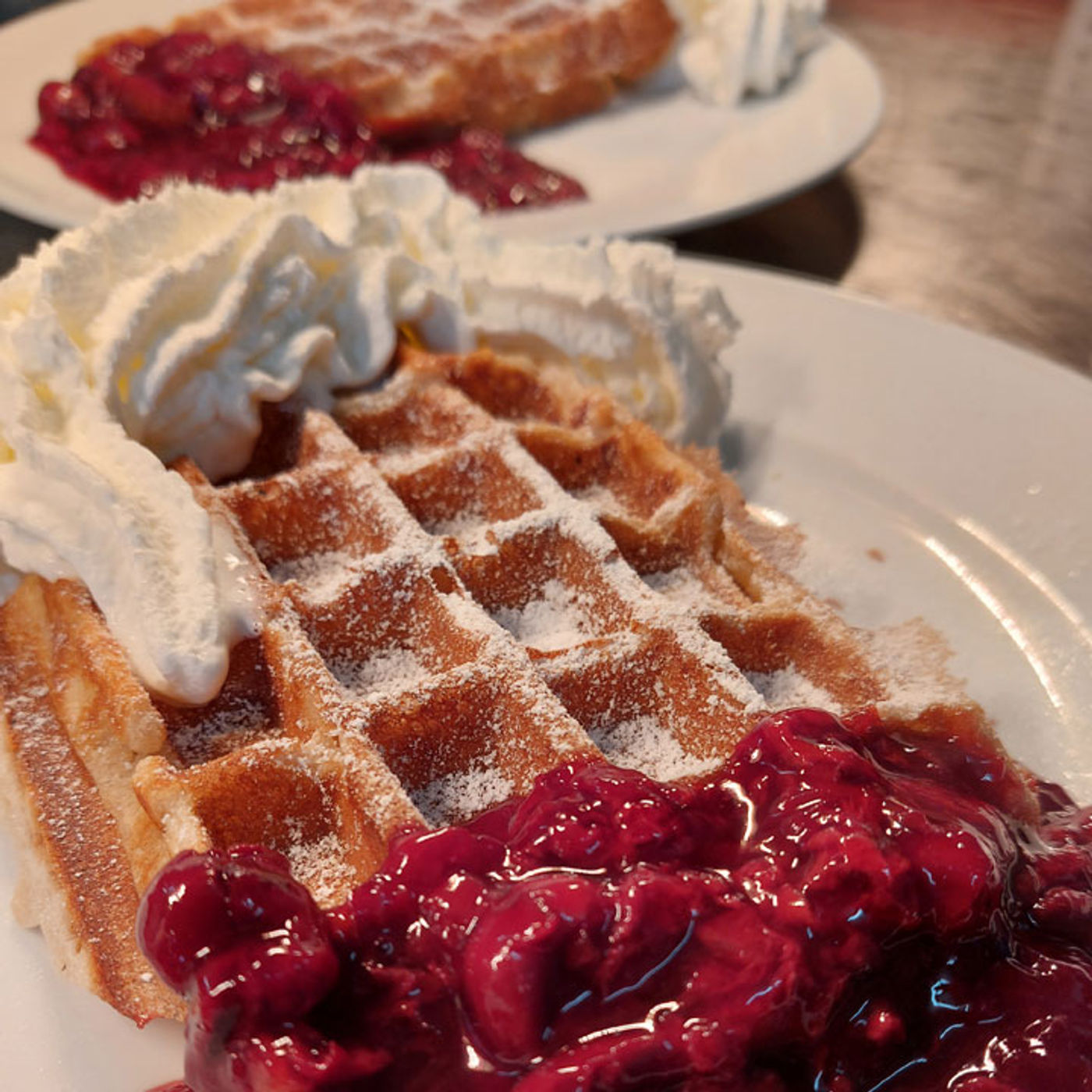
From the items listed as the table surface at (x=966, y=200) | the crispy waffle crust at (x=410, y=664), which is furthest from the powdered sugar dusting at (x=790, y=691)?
the table surface at (x=966, y=200)

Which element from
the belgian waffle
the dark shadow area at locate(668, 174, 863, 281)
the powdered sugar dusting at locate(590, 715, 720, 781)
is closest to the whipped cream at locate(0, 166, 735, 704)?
the powdered sugar dusting at locate(590, 715, 720, 781)

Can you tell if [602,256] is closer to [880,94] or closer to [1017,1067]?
[1017,1067]

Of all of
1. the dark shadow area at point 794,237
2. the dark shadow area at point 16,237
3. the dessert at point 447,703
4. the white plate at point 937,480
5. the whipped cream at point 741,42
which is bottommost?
the dark shadow area at point 16,237

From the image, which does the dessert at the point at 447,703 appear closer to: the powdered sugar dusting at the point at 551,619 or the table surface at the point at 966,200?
the powdered sugar dusting at the point at 551,619

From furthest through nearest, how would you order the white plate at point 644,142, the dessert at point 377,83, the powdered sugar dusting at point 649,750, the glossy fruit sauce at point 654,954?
the dessert at point 377,83
the white plate at point 644,142
the powdered sugar dusting at point 649,750
the glossy fruit sauce at point 654,954

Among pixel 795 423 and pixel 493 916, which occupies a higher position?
pixel 493 916

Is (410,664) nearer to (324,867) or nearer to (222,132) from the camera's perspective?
(324,867)

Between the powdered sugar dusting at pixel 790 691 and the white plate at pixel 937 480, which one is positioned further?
the white plate at pixel 937 480

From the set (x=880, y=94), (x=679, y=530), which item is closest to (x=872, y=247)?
(x=880, y=94)
